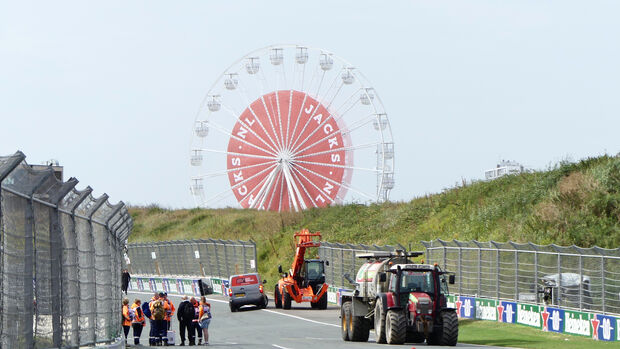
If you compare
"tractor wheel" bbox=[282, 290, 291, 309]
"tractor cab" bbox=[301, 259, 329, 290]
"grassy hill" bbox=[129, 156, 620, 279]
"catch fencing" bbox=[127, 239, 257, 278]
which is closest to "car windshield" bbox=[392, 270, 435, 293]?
"grassy hill" bbox=[129, 156, 620, 279]

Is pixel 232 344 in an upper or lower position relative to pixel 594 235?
lower

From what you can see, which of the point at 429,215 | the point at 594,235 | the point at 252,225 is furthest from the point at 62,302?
the point at 252,225

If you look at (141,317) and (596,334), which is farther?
(141,317)

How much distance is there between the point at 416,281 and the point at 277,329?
9.97 meters

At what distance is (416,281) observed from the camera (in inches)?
1059

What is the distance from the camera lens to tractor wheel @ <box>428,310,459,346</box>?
25.8m

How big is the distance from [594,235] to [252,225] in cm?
4505

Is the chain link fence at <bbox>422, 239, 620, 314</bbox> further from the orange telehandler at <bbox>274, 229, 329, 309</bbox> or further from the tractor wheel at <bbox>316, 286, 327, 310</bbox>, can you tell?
the tractor wheel at <bbox>316, 286, 327, 310</bbox>

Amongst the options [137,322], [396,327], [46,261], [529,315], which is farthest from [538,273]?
[46,261]

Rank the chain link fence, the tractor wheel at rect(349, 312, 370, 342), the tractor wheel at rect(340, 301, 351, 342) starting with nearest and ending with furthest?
the tractor wheel at rect(349, 312, 370, 342) < the chain link fence < the tractor wheel at rect(340, 301, 351, 342)

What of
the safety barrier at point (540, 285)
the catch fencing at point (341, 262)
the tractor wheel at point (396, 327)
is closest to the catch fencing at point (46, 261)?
the tractor wheel at point (396, 327)

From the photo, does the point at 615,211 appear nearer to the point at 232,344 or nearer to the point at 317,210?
the point at 232,344

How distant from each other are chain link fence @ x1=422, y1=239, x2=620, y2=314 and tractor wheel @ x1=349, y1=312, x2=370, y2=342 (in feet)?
19.2

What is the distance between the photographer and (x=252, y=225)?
84.3 metres
